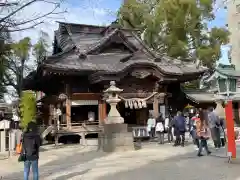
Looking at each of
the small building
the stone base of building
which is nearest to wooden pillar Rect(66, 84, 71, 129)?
the small building

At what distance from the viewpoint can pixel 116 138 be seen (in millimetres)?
14258

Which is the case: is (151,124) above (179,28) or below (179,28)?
below

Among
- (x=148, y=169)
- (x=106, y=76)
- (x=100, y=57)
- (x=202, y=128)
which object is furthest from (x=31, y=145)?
(x=100, y=57)

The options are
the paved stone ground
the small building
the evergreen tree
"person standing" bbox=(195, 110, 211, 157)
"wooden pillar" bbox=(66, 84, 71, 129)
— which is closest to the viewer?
the paved stone ground

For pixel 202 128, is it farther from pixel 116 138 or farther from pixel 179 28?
pixel 179 28

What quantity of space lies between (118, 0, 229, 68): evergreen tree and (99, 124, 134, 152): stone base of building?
17.3 meters

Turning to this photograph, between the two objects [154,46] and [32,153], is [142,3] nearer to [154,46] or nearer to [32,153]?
[154,46]

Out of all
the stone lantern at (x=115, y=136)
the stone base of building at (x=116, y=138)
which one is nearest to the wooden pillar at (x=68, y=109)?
the stone lantern at (x=115, y=136)

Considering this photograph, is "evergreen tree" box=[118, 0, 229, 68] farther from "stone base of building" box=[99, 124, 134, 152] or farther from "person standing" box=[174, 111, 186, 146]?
"stone base of building" box=[99, 124, 134, 152]

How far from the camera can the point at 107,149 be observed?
14.3m

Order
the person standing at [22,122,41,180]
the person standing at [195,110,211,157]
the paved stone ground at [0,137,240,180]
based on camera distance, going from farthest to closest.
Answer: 1. the person standing at [195,110,211,157]
2. the paved stone ground at [0,137,240,180]
3. the person standing at [22,122,41,180]

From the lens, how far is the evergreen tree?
30.5m

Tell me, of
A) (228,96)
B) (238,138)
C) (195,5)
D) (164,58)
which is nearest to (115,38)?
(164,58)

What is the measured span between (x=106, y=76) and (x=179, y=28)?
41.8ft
